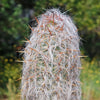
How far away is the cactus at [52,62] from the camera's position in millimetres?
2227

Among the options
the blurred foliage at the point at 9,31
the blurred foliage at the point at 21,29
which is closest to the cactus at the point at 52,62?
the blurred foliage at the point at 21,29

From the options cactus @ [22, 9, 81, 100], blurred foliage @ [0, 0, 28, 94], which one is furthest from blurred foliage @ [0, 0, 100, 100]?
cactus @ [22, 9, 81, 100]

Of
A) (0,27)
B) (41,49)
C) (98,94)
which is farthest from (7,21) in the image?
(41,49)

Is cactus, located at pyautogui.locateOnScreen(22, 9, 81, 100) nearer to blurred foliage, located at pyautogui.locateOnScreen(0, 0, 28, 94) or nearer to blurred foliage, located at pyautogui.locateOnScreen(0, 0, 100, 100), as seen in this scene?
blurred foliage, located at pyautogui.locateOnScreen(0, 0, 100, 100)

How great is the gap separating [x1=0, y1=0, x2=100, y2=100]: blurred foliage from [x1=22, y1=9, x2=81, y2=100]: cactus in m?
1.61

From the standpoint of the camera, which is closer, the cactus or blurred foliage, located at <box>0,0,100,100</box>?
the cactus

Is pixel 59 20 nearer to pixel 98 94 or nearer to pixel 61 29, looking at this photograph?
pixel 61 29

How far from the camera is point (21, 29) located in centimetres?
541

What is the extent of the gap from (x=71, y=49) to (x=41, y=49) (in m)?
0.34

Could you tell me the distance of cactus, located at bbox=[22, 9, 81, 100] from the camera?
2.23 m

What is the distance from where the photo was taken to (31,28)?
2.42 metres

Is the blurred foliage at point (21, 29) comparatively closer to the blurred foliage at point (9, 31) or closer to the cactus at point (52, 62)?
the blurred foliage at point (9, 31)

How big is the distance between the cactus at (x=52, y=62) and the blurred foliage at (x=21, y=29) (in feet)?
5.27

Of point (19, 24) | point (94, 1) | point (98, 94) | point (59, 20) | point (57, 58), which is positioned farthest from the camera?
point (94, 1)
